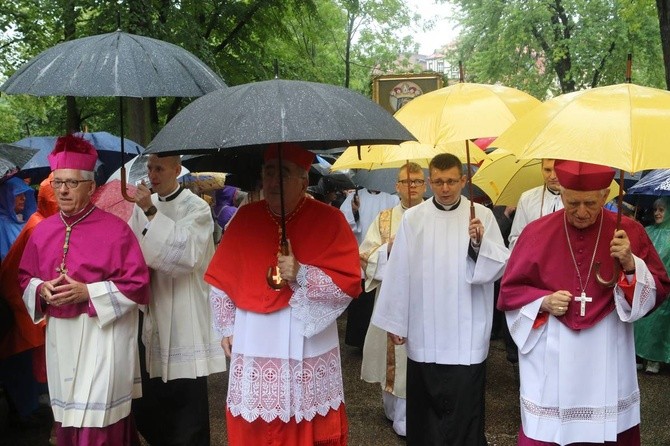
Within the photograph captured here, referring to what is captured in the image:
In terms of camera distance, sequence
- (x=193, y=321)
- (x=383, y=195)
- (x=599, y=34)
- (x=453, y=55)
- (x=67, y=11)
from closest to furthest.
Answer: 1. (x=193, y=321)
2. (x=383, y=195)
3. (x=67, y=11)
4. (x=599, y=34)
5. (x=453, y=55)

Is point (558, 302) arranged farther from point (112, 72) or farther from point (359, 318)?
point (359, 318)

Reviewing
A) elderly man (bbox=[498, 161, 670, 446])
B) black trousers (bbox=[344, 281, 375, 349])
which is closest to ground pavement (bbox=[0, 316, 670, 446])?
black trousers (bbox=[344, 281, 375, 349])

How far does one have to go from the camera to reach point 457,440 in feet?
15.9

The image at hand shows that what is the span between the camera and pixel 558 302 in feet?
12.1

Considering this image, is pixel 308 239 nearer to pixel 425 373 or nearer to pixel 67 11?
pixel 425 373

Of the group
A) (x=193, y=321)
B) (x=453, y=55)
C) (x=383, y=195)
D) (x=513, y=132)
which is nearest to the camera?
(x=513, y=132)

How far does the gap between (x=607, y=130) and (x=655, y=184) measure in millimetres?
3901

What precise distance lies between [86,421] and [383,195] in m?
5.28

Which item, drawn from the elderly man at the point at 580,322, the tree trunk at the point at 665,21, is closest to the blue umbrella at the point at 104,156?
the elderly man at the point at 580,322

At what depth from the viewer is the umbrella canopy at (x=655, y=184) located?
6445mm

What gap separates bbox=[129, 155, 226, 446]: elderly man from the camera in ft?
15.0

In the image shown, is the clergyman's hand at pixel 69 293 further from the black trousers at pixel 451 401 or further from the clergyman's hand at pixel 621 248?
the clergyman's hand at pixel 621 248

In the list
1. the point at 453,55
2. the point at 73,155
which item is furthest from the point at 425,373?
the point at 453,55

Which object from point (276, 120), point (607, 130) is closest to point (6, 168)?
point (276, 120)
